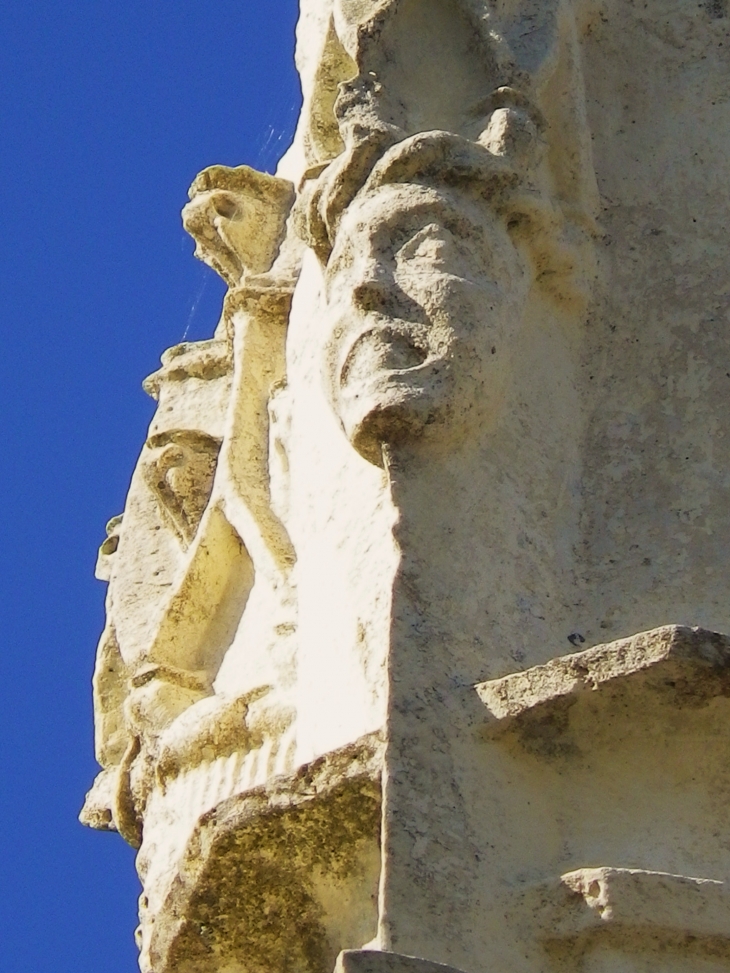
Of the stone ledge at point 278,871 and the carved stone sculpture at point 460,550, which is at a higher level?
the carved stone sculpture at point 460,550

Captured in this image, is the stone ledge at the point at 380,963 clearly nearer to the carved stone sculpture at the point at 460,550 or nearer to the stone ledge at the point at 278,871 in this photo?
the carved stone sculpture at the point at 460,550

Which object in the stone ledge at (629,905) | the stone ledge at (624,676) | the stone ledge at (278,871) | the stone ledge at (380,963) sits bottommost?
the stone ledge at (380,963)

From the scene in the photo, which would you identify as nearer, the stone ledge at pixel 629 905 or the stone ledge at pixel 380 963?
the stone ledge at pixel 380 963

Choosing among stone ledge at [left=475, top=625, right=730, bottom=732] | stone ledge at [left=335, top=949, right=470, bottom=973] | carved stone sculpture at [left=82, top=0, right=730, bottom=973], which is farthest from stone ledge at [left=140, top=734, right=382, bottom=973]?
stone ledge at [left=335, top=949, right=470, bottom=973]

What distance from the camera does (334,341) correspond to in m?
3.91

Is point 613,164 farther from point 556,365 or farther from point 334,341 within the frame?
point 334,341

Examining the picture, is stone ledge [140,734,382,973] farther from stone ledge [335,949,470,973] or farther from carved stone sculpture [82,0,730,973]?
stone ledge [335,949,470,973]

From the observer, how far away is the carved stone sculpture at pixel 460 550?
340 cm

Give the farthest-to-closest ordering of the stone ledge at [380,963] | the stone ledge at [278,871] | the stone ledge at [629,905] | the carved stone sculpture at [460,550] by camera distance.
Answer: the stone ledge at [278,871] → the carved stone sculpture at [460,550] → the stone ledge at [629,905] → the stone ledge at [380,963]

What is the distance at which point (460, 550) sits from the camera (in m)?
3.67

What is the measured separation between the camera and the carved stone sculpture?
340 cm

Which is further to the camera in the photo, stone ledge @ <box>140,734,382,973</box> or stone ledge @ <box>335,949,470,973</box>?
stone ledge @ <box>140,734,382,973</box>

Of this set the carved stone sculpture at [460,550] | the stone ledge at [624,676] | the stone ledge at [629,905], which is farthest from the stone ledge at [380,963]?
the stone ledge at [624,676]

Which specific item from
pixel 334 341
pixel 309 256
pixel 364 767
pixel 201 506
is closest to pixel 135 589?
pixel 201 506
